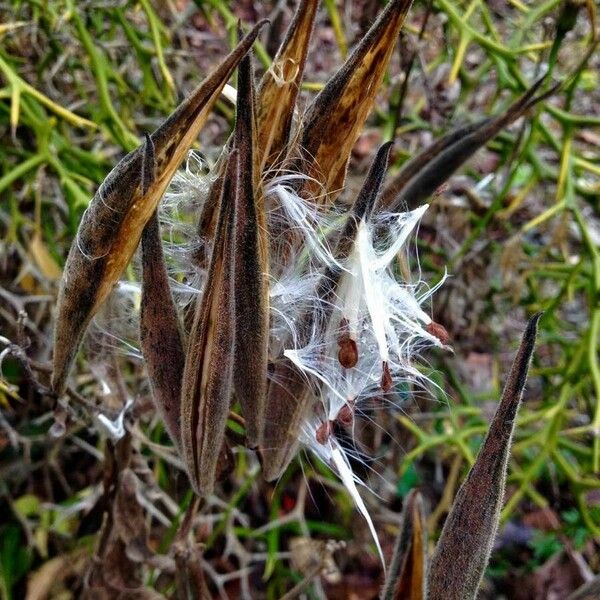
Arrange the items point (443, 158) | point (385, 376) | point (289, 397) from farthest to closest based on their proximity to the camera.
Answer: point (443, 158) → point (289, 397) → point (385, 376)

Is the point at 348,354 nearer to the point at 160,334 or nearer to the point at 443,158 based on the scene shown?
the point at 160,334

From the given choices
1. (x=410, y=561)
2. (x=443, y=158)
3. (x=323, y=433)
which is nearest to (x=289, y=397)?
(x=323, y=433)

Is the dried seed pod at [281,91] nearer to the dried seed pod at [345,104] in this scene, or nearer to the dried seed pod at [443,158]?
the dried seed pod at [345,104]

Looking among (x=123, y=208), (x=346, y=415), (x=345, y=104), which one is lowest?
(x=346, y=415)

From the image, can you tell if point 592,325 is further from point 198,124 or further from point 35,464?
point 35,464

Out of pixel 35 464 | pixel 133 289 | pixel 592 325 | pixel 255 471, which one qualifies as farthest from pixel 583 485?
pixel 35 464

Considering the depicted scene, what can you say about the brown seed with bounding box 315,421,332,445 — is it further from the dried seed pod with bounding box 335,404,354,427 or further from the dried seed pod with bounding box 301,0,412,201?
the dried seed pod with bounding box 301,0,412,201

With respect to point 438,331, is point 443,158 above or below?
above
